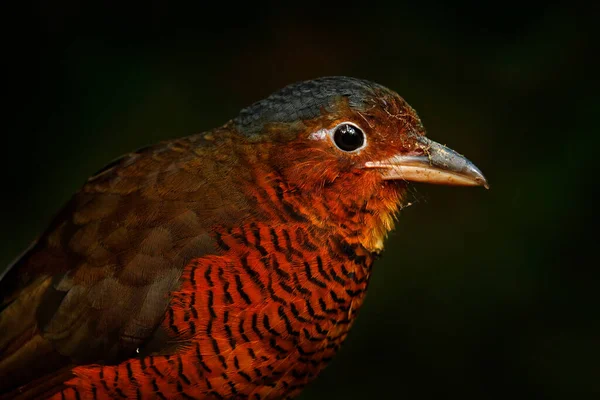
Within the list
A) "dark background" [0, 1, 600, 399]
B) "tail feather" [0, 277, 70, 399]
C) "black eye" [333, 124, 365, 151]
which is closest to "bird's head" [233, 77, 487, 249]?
"black eye" [333, 124, 365, 151]

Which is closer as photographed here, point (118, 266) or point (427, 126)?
point (118, 266)

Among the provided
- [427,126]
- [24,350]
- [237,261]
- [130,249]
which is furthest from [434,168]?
[427,126]

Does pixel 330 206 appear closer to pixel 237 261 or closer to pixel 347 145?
pixel 347 145

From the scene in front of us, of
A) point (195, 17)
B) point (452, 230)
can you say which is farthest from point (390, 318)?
point (195, 17)


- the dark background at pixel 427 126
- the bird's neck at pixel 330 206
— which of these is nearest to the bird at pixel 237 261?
the bird's neck at pixel 330 206

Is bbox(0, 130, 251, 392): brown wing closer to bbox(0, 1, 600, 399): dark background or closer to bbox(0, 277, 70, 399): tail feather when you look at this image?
bbox(0, 277, 70, 399): tail feather
